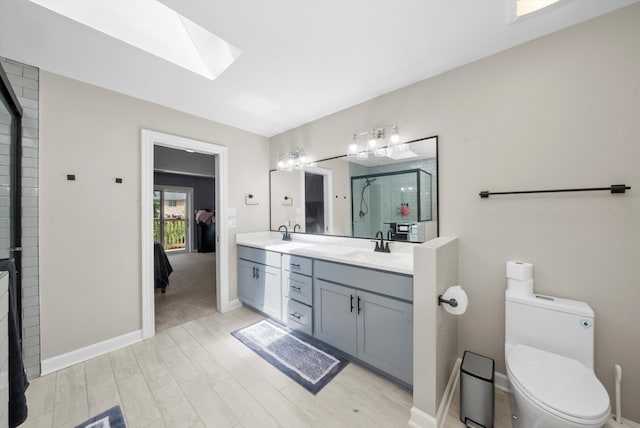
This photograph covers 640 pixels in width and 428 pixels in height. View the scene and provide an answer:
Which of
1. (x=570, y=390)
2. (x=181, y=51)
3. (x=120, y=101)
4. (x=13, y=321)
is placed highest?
(x=181, y=51)

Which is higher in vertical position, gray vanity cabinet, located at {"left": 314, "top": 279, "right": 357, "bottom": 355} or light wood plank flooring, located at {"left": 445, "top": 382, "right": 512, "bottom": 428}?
gray vanity cabinet, located at {"left": 314, "top": 279, "right": 357, "bottom": 355}

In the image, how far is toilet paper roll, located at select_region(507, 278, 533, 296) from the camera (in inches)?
60.3

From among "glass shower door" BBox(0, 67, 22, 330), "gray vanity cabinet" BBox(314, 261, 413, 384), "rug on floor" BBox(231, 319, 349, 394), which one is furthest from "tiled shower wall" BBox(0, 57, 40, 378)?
"gray vanity cabinet" BBox(314, 261, 413, 384)

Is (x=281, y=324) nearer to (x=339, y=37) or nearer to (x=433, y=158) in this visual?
(x=433, y=158)

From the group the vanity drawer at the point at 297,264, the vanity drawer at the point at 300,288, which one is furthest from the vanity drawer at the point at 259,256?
the vanity drawer at the point at 300,288

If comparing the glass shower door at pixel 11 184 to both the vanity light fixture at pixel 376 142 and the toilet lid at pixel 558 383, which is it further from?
the toilet lid at pixel 558 383

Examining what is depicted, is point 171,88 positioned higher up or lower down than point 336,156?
higher up

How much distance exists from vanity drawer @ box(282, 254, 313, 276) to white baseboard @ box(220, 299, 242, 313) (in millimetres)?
1117

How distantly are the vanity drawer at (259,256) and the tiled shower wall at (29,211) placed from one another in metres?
1.70

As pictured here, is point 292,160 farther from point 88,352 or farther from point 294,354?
point 88,352

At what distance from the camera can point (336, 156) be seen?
2.69m

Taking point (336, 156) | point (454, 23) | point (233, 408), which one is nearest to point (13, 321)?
point (233, 408)

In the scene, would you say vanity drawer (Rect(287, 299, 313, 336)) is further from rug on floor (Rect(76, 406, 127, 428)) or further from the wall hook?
the wall hook

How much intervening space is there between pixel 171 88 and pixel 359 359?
2.88 meters
